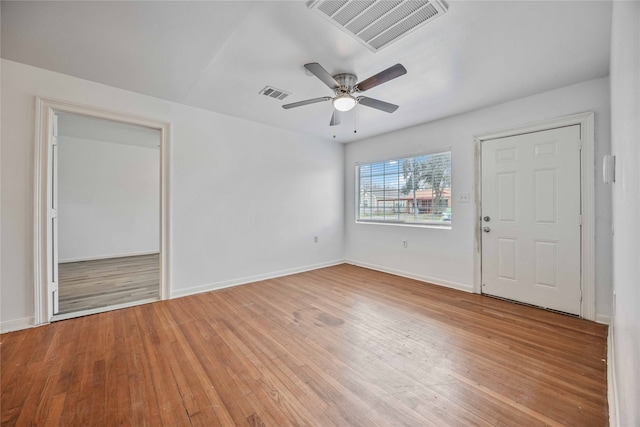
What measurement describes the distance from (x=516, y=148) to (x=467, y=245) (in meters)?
1.37

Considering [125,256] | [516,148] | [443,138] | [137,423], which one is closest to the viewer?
[137,423]

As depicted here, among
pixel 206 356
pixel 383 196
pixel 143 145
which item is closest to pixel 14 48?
pixel 206 356

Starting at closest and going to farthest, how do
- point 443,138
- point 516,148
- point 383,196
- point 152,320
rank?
point 152,320
point 516,148
point 443,138
point 383,196

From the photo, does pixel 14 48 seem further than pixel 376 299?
No

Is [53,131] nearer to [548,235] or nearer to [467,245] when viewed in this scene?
[467,245]

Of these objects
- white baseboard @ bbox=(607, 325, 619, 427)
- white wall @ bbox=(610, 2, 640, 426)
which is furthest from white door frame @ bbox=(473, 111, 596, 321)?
white wall @ bbox=(610, 2, 640, 426)

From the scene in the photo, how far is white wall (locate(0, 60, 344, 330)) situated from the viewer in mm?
2434

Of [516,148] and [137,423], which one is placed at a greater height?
[516,148]

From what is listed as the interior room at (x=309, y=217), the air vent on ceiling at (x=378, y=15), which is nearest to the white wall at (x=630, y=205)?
the interior room at (x=309, y=217)

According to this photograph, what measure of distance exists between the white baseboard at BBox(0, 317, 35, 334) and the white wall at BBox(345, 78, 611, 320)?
4.44 meters

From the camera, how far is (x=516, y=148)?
315cm

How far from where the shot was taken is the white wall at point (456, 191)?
8.54 ft

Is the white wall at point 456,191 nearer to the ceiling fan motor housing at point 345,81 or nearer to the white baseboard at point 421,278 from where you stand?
the white baseboard at point 421,278

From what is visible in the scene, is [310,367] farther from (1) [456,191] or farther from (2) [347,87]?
(1) [456,191]
